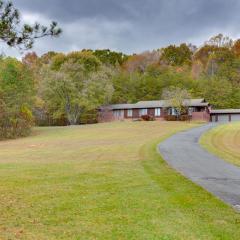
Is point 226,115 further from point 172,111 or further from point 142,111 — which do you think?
point 142,111

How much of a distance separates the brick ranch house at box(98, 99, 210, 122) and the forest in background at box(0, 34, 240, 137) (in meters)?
2.03

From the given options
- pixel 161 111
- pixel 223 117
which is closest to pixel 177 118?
pixel 161 111

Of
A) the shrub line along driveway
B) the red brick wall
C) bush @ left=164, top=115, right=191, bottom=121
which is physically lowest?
the shrub line along driveway

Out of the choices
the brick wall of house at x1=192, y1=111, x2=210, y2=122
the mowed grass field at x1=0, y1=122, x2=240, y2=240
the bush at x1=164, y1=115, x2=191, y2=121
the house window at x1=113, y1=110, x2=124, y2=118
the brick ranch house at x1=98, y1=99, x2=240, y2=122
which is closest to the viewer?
the mowed grass field at x1=0, y1=122, x2=240, y2=240

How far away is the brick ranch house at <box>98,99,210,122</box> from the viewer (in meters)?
66.5

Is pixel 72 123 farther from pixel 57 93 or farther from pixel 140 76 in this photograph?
pixel 140 76

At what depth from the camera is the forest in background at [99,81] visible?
48.6m

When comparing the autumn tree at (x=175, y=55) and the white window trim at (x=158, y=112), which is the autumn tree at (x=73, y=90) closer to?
the white window trim at (x=158, y=112)

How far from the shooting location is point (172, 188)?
11188mm

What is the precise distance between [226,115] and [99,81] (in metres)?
23.0

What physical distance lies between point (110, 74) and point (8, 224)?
69.9 metres

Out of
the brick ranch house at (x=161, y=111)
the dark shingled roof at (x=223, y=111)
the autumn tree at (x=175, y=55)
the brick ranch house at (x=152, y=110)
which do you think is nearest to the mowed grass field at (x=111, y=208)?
the brick ranch house at (x=152, y=110)

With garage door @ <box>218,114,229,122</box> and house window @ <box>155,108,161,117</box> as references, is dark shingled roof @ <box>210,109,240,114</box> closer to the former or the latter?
garage door @ <box>218,114,229,122</box>

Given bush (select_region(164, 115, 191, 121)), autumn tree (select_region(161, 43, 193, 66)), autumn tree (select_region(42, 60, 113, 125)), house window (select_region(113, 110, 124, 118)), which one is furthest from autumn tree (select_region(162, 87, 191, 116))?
autumn tree (select_region(161, 43, 193, 66))
